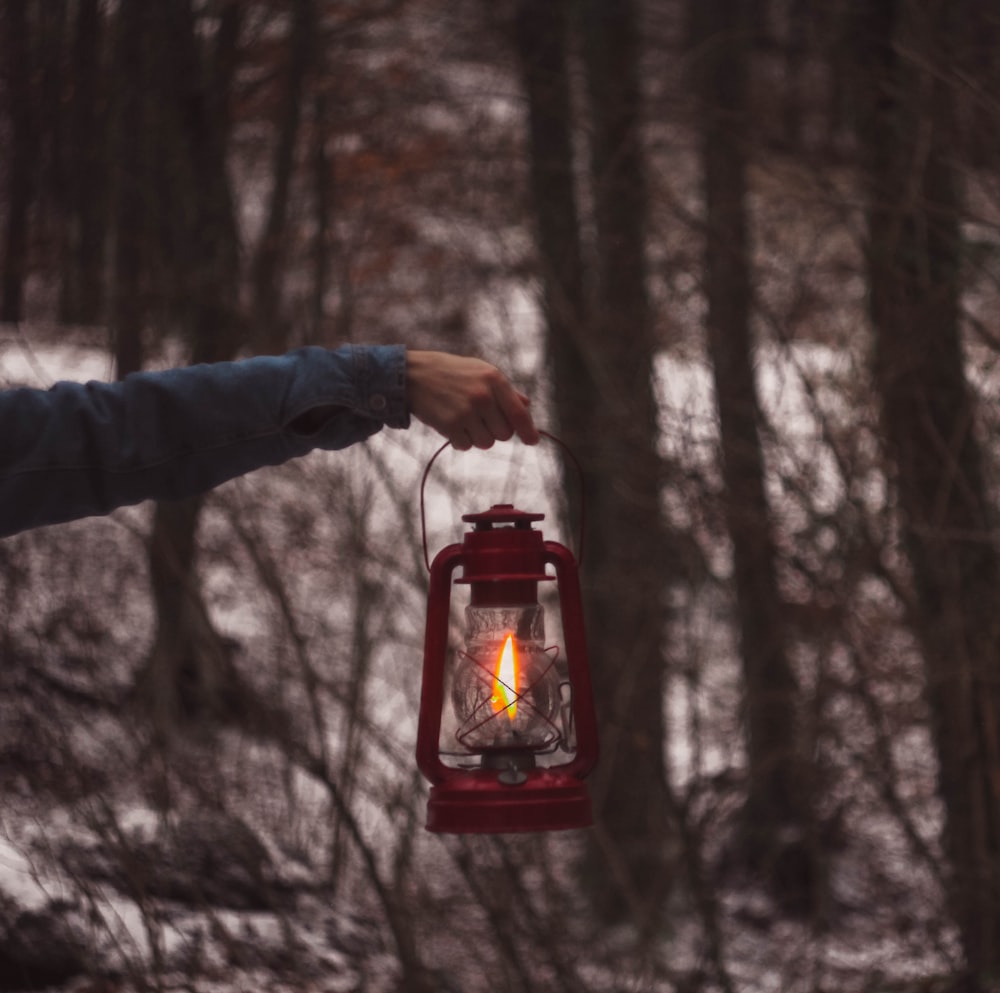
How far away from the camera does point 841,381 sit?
545cm

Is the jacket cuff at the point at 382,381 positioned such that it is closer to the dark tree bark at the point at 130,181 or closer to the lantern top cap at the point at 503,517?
the lantern top cap at the point at 503,517

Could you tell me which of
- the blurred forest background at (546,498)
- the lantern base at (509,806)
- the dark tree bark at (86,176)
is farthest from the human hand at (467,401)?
the dark tree bark at (86,176)

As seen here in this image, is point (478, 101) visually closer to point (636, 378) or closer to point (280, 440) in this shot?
point (636, 378)

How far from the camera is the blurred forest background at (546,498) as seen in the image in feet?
14.2

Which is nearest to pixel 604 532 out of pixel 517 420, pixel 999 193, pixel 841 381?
pixel 841 381


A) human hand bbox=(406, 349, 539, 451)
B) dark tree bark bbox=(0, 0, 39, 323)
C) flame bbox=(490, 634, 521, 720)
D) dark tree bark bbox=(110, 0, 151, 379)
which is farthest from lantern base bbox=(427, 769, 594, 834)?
dark tree bark bbox=(0, 0, 39, 323)

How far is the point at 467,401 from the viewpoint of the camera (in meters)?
1.86

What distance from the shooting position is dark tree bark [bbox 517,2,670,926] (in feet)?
20.3

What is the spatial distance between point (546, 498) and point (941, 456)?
2.31 metres

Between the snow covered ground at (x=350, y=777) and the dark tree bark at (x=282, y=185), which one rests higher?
the dark tree bark at (x=282, y=185)

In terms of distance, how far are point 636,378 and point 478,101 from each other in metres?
1.92

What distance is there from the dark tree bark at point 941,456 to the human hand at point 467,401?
326 cm

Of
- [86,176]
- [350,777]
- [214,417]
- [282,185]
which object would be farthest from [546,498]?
[214,417]

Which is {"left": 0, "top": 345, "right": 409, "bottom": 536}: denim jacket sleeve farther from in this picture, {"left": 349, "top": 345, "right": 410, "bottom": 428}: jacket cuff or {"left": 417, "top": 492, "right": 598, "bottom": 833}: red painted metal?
{"left": 417, "top": 492, "right": 598, "bottom": 833}: red painted metal
